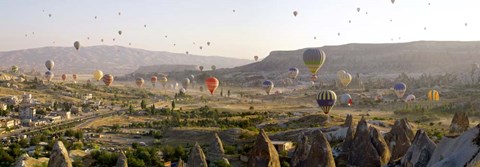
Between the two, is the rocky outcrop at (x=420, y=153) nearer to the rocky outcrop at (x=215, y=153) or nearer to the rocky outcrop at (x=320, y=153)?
the rocky outcrop at (x=320, y=153)

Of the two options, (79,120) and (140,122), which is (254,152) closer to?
(140,122)

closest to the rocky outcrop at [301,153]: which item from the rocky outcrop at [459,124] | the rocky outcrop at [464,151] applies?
the rocky outcrop at [464,151]

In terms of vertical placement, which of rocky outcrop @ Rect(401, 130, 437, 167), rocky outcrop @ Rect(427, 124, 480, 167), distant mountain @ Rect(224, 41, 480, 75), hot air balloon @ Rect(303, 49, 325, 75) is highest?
distant mountain @ Rect(224, 41, 480, 75)

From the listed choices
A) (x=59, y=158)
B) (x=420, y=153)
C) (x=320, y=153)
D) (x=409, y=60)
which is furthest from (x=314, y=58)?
(x=409, y=60)

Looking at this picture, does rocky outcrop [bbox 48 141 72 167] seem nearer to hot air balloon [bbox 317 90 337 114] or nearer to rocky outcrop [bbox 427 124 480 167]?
rocky outcrop [bbox 427 124 480 167]

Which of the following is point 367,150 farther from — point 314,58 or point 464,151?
point 314,58

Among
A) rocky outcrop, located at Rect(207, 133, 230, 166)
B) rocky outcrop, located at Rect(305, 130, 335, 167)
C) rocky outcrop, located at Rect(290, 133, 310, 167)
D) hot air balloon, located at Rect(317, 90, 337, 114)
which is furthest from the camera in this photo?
hot air balloon, located at Rect(317, 90, 337, 114)

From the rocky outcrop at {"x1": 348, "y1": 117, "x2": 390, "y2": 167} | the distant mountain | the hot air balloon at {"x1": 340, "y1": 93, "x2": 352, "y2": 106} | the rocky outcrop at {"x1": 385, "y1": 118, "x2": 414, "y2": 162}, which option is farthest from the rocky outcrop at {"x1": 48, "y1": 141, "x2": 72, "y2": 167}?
the distant mountain
